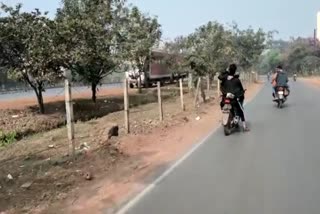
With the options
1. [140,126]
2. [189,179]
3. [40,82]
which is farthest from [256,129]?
[40,82]

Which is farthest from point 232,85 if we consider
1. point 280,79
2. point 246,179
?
point 280,79

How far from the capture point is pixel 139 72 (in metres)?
46.4

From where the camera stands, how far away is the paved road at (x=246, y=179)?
7.32 meters

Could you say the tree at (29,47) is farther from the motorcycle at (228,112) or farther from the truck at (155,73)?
the truck at (155,73)

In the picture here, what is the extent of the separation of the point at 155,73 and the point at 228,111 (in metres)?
41.8

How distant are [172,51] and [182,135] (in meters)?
35.7

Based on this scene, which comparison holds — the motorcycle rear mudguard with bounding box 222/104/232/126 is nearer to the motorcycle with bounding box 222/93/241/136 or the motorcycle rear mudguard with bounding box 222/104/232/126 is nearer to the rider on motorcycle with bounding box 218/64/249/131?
the motorcycle with bounding box 222/93/241/136

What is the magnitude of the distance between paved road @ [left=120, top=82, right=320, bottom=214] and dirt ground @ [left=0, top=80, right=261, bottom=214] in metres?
0.62

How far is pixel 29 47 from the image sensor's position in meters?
27.5

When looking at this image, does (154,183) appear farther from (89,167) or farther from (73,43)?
(73,43)

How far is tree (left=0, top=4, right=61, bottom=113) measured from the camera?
1077 inches

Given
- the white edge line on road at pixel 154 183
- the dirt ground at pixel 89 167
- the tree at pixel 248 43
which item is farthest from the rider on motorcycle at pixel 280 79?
the tree at pixel 248 43

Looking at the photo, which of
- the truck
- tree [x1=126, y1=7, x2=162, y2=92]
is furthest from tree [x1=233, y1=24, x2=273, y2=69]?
tree [x1=126, y1=7, x2=162, y2=92]

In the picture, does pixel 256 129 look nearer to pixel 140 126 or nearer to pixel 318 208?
pixel 140 126
